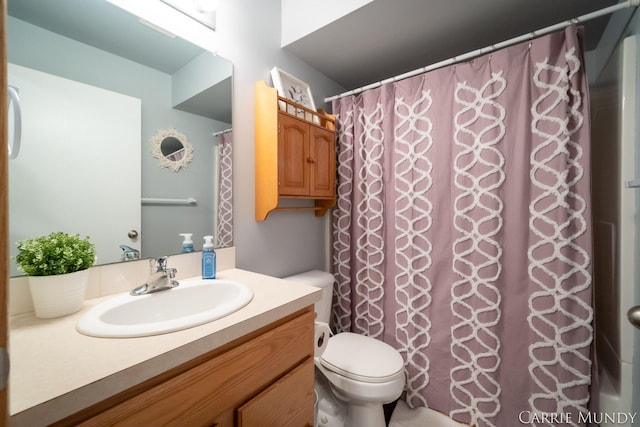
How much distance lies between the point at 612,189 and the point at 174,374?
1.73 meters

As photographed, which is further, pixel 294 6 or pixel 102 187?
pixel 294 6

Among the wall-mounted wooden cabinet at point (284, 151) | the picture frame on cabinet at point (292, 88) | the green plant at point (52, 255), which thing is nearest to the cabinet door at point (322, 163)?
the wall-mounted wooden cabinet at point (284, 151)

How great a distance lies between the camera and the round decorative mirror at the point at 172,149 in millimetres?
941

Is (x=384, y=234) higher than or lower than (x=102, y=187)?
lower

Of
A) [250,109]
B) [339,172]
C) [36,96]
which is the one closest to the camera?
[36,96]

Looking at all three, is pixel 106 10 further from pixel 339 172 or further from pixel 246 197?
pixel 339 172

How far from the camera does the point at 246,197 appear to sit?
1267mm

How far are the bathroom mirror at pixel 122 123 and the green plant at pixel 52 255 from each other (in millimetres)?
85

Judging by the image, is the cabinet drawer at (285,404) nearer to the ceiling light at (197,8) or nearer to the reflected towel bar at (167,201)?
the reflected towel bar at (167,201)

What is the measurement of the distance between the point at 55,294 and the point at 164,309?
0.91 ft

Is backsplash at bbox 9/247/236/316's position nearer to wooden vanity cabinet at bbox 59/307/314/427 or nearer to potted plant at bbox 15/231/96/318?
potted plant at bbox 15/231/96/318

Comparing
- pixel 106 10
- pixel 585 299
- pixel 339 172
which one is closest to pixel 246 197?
pixel 339 172

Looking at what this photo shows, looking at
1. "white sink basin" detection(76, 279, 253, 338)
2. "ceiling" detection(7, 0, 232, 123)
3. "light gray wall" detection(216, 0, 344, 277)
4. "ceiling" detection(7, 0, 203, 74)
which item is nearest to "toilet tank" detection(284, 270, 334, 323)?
"light gray wall" detection(216, 0, 344, 277)

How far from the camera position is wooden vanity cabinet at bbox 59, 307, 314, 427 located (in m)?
0.45
